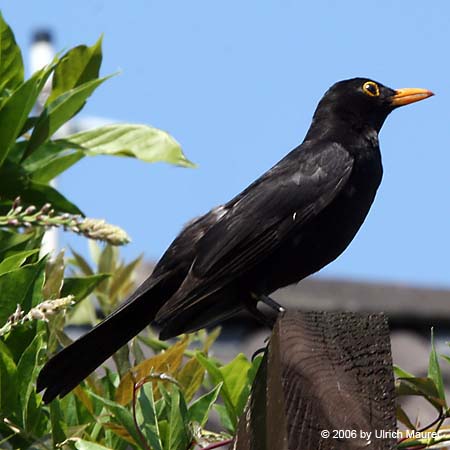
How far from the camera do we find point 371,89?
16.0ft

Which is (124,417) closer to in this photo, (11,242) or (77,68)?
(11,242)

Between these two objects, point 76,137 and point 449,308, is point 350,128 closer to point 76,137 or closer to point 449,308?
point 76,137

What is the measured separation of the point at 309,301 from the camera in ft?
22.4

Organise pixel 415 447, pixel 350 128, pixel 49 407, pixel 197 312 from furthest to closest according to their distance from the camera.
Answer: pixel 350 128
pixel 197 312
pixel 49 407
pixel 415 447

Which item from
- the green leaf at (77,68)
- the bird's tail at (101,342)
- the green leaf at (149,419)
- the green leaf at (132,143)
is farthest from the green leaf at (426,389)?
the green leaf at (77,68)

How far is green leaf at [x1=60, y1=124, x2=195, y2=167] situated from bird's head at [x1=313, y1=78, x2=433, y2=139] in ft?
5.26

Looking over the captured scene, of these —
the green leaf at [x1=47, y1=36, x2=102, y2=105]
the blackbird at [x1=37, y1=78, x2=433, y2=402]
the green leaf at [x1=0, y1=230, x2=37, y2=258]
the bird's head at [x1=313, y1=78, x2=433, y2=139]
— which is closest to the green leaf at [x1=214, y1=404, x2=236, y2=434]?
the blackbird at [x1=37, y1=78, x2=433, y2=402]

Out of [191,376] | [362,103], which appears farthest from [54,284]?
[362,103]

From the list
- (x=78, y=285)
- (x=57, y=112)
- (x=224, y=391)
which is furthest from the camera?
(x=57, y=112)

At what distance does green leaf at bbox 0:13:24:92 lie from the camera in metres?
3.13

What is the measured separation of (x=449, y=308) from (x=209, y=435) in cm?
432

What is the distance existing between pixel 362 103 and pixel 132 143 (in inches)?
71.9

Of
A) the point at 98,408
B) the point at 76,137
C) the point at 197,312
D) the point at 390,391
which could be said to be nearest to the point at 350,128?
the point at 197,312

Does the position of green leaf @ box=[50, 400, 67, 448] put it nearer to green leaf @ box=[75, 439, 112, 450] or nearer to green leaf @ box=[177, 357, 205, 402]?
green leaf @ box=[75, 439, 112, 450]
